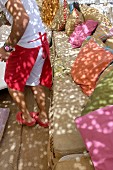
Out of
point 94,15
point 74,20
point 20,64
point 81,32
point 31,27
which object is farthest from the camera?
point 74,20

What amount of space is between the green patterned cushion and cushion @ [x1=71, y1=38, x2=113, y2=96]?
534 millimetres

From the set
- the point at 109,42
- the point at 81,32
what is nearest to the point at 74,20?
the point at 81,32

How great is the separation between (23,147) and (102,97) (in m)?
1.06

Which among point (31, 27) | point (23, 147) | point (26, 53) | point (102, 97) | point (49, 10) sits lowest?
point (23, 147)

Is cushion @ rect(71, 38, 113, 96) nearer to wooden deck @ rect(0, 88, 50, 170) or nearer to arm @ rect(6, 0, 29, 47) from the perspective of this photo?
wooden deck @ rect(0, 88, 50, 170)

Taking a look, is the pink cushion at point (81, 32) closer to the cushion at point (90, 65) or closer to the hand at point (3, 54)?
the cushion at point (90, 65)

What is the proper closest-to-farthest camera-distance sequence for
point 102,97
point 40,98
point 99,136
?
point 99,136 → point 102,97 → point 40,98

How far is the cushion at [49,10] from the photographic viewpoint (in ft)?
20.7

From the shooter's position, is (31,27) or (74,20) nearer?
(31,27)

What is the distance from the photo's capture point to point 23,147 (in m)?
2.28

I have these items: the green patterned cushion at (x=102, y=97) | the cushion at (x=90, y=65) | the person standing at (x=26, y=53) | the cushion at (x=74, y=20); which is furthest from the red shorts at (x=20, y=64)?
the cushion at (x=74, y=20)

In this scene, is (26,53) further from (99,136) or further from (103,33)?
(103,33)

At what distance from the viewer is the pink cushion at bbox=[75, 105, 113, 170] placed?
1.21 meters

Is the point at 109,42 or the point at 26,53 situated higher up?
the point at 26,53
